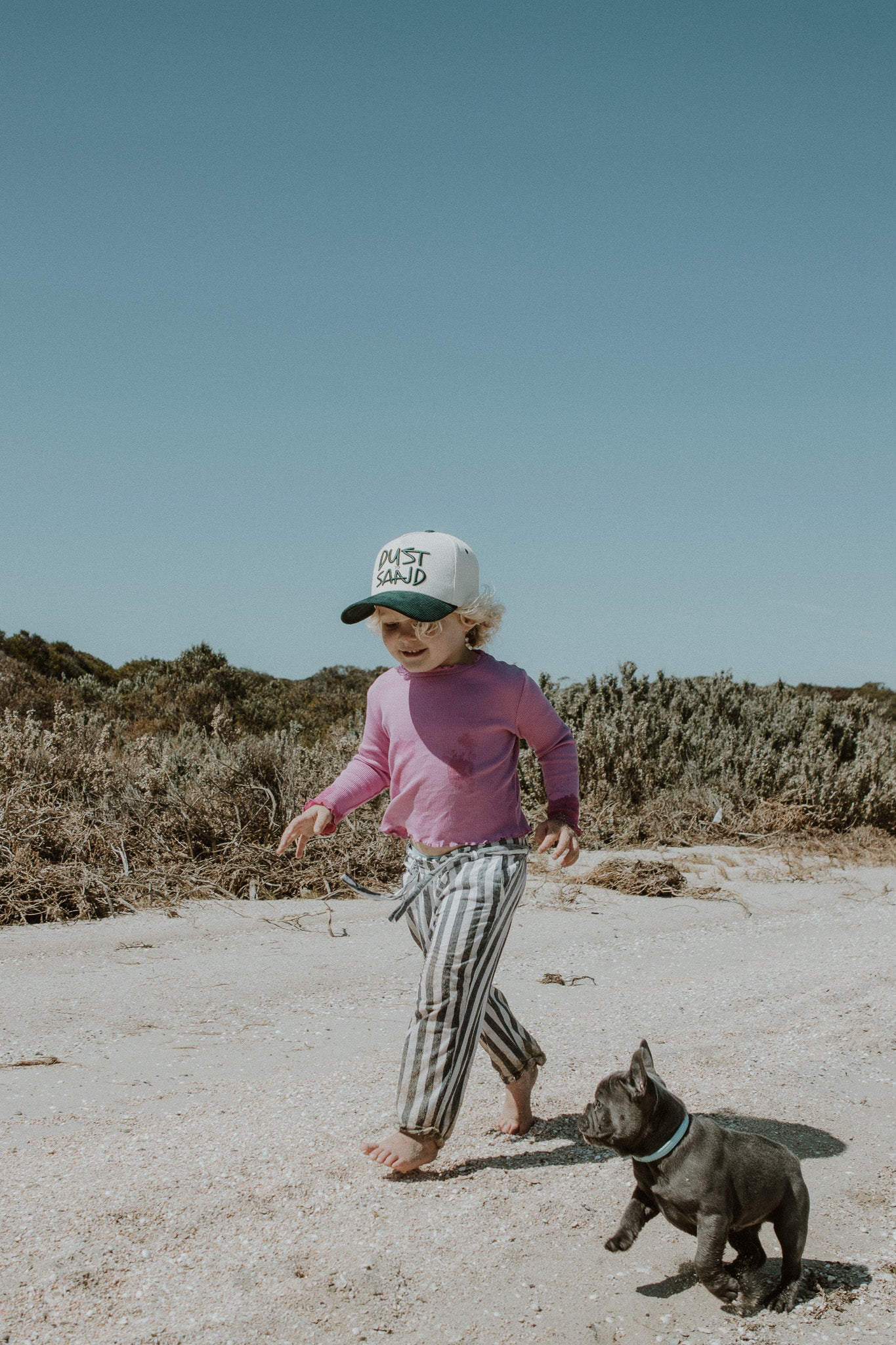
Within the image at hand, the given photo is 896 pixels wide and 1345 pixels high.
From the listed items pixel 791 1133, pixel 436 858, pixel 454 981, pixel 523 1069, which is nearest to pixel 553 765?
pixel 436 858

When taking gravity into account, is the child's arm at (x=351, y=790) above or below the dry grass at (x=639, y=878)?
above

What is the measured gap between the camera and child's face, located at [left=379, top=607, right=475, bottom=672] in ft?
8.99

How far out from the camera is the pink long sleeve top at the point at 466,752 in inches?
107

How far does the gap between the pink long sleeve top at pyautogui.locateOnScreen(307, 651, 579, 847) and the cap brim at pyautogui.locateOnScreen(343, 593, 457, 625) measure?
0.22 metres

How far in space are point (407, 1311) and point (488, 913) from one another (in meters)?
0.88

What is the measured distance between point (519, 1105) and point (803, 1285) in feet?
3.08

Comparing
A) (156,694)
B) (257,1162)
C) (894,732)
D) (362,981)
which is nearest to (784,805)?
(894,732)

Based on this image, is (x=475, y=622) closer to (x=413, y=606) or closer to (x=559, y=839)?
(x=413, y=606)

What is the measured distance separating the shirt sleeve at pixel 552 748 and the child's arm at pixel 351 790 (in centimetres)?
41

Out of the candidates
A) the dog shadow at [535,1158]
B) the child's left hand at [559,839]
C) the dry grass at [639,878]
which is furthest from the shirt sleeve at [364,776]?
the dry grass at [639,878]

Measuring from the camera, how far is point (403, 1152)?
2.54 metres

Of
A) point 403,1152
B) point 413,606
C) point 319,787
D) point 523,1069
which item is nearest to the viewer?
point 403,1152

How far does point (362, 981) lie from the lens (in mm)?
4293

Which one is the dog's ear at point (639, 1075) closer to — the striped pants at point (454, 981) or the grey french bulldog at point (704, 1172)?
the grey french bulldog at point (704, 1172)
